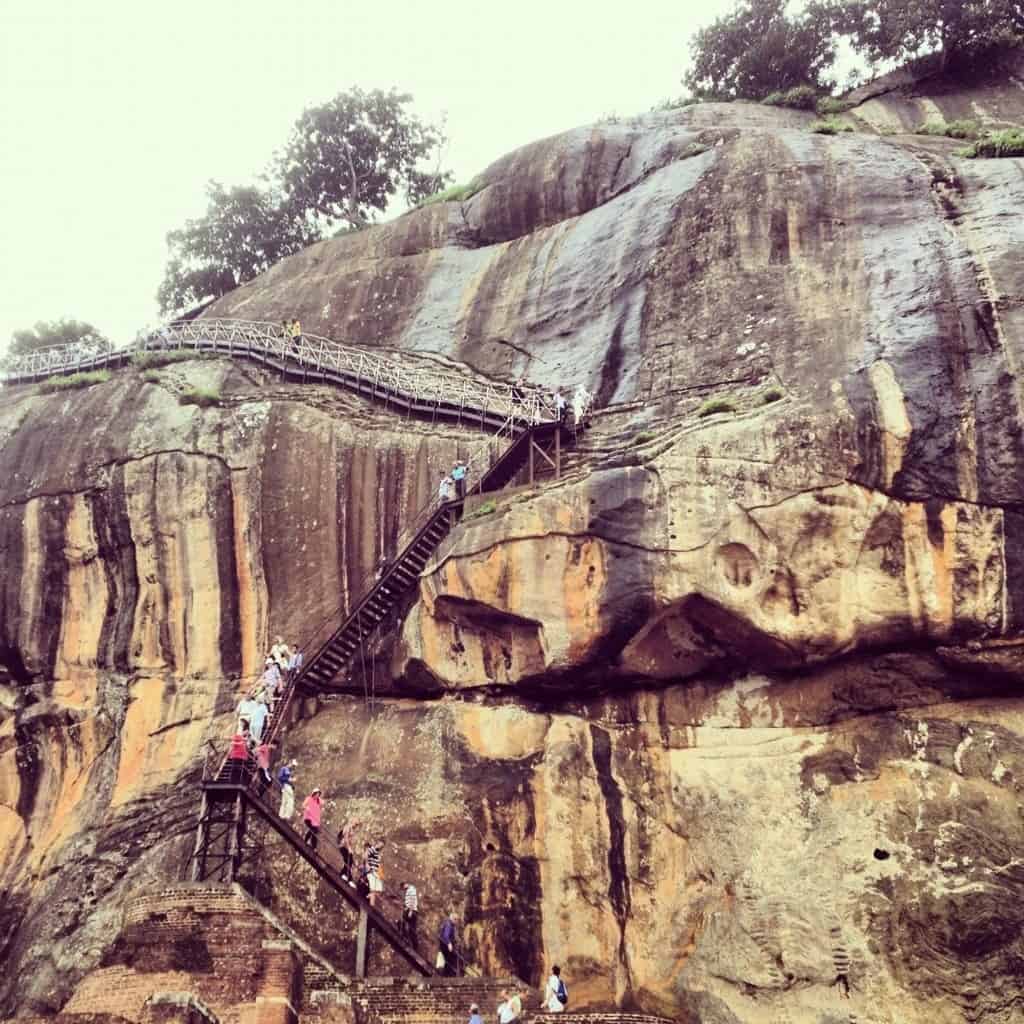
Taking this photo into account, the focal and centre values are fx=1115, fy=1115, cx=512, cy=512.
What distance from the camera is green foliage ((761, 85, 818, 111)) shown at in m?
31.6

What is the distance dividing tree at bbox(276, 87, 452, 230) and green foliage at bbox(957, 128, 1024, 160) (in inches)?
896

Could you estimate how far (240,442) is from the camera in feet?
75.8

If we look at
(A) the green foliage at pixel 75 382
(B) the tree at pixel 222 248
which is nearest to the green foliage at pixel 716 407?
(A) the green foliage at pixel 75 382

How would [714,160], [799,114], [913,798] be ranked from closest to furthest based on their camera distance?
[913,798]
[714,160]
[799,114]

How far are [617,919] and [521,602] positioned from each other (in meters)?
5.28

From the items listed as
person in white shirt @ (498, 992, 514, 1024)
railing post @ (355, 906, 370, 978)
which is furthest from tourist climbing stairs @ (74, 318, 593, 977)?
person in white shirt @ (498, 992, 514, 1024)

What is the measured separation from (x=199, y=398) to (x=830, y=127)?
647 inches

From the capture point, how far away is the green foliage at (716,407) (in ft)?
65.1

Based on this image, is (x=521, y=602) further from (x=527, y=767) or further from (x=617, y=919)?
(x=617, y=919)

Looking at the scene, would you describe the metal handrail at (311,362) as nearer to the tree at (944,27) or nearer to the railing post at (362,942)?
the railing post at (362,942)

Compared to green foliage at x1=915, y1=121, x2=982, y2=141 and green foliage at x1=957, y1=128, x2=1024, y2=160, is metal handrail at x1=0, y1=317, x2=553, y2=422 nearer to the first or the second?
green foliage at x1=957, y1=128, x2=1024, y2=160

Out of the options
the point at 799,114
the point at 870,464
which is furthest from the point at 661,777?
the point at 799,114

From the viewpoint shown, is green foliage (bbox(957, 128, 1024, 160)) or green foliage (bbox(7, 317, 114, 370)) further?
green foliage (bbox(7, 317, 114, 370))

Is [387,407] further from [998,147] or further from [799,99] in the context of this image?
[799,99]
